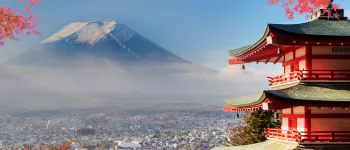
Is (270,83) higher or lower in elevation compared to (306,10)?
lower

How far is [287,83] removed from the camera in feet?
55.1

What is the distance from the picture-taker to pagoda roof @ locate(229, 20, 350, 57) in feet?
50.2

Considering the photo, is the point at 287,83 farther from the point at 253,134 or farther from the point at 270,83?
the point at 253,134

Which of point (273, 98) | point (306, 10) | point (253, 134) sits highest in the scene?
point (306, 10)

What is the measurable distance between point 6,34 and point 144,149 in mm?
83097

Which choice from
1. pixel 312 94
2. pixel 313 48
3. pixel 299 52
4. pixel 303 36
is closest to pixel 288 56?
pixel 299 52

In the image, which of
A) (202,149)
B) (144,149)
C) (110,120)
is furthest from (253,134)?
(110,120)

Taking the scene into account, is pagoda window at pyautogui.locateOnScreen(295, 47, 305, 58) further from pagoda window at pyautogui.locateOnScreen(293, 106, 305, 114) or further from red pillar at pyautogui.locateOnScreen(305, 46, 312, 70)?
pagoda window at pyautogui.locateOnScreen(293, 106, 305, 114)

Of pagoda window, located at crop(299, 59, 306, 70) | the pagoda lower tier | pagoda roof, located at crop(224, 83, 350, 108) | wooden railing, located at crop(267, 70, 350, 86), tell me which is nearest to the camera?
pagoda roof, located at crop(224, 83, 350, 108)

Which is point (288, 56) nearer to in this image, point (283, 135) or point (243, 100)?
point (243, 100)

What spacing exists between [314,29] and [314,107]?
8.97ft

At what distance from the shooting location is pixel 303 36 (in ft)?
51.3

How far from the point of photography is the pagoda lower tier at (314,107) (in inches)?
587

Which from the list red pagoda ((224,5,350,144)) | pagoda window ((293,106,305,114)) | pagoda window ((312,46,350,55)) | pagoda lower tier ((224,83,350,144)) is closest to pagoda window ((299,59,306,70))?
red pagoda ((224,5,350,144))
